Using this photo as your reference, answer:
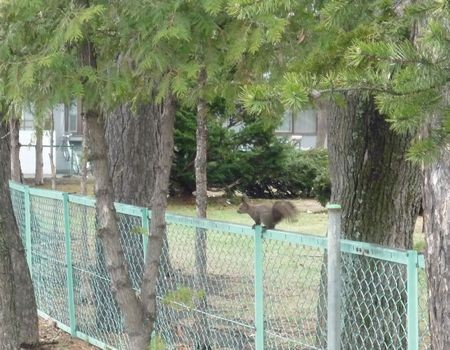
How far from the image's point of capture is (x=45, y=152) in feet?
113

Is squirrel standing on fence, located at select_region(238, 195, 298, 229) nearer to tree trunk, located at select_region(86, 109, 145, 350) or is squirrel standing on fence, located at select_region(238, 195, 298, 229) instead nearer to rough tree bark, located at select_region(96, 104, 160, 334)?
tree trunk, located at select_region(86, 109, 145, 350)

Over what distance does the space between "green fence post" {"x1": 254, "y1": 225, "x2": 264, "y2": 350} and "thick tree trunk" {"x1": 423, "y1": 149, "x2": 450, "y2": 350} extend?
1.55 m

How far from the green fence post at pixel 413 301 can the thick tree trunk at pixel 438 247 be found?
0.18 metres

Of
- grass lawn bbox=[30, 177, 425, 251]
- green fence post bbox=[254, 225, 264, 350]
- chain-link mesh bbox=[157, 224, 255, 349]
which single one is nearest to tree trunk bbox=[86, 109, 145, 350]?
chain-link mesh bbox=[157, 224, 255, 349]

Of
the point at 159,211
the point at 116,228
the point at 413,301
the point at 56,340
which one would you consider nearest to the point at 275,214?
the point at 159,211

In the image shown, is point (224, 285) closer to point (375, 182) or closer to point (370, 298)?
point (375, 182)

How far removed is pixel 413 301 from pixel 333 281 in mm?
625

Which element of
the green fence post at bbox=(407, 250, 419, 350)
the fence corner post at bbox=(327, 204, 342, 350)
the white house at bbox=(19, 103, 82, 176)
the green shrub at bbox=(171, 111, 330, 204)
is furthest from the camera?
the white house at bbox=(19, 103, 82, 176)

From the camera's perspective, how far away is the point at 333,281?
11.7 feet

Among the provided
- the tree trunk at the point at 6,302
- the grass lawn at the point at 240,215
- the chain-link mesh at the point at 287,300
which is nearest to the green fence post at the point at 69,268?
the tree trunk at the point at 6,302

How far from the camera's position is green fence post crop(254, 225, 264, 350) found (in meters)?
5.19

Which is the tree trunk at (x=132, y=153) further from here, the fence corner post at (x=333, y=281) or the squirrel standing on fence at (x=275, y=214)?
the fence corner post at (x=333, y=281)

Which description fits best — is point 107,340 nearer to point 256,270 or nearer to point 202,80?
point 256,270

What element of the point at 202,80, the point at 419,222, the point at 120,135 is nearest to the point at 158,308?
the point at 202,80
